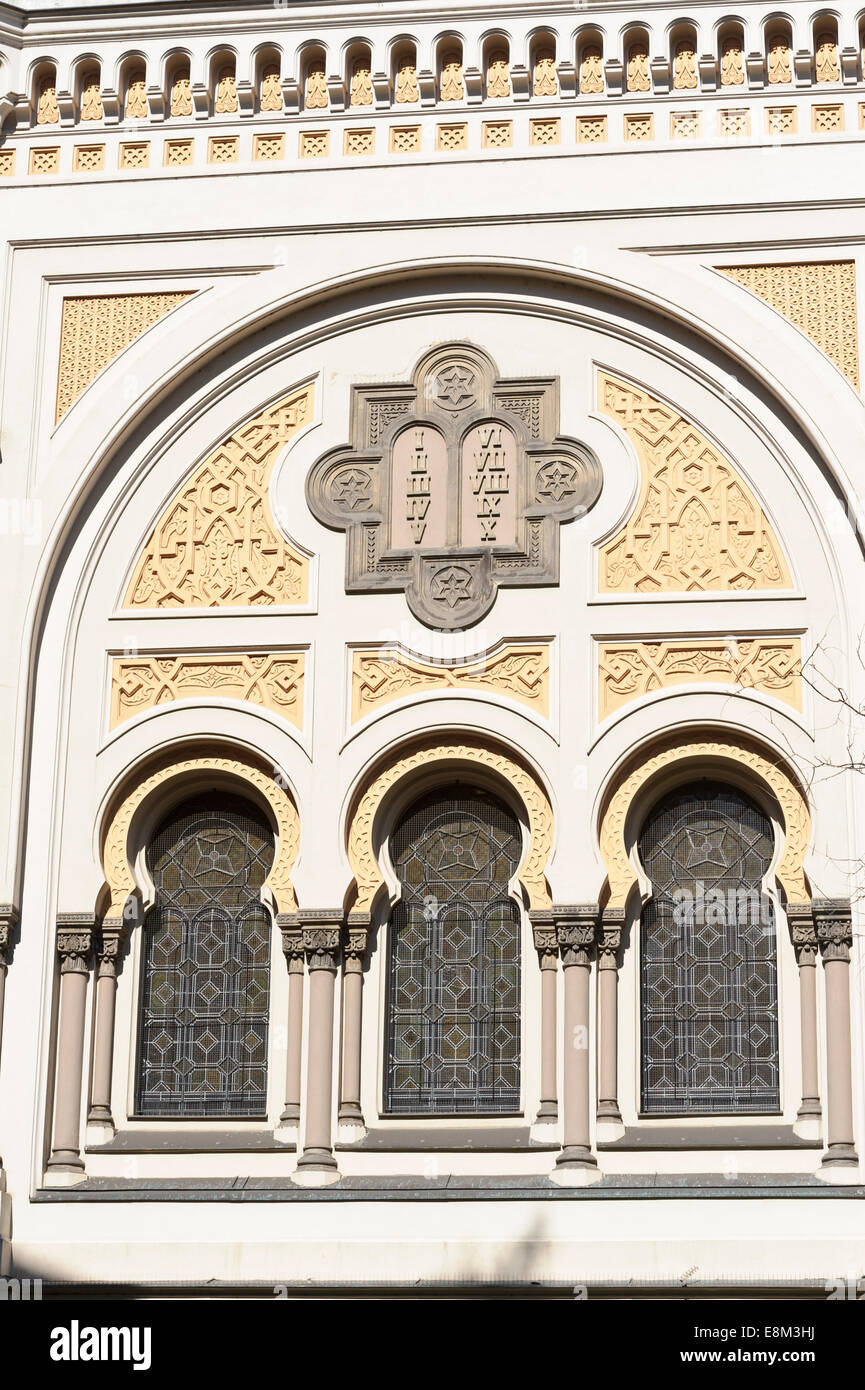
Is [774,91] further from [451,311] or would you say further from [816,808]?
[816,808]

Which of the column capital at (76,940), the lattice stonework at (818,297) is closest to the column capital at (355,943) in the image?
the column capital at (76,940)

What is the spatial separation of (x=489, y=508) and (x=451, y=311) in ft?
4.49

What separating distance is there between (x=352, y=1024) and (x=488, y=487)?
134 inches

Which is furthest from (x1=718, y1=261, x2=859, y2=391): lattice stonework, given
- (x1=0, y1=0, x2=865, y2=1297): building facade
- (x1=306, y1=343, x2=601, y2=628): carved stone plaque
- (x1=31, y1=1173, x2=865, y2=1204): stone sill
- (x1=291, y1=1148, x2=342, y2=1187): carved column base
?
(x1=291, y1=1148, x2=342, y2=1187): carved column base

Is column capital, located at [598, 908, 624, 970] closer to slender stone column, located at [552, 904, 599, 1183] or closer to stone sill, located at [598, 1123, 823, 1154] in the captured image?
slender stone column, located at [552, 904, 599, 1183]

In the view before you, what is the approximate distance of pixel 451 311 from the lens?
16641 mm

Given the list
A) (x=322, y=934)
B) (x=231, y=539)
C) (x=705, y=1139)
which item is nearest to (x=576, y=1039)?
(x=705, y=1139)

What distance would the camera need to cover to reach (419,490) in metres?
16.3

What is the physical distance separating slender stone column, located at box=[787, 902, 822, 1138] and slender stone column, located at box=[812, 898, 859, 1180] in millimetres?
76

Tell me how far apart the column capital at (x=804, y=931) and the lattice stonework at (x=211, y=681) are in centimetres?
317

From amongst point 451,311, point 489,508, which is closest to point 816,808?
point 489,508

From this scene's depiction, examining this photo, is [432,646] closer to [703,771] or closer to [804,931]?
[703,771]
